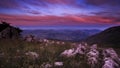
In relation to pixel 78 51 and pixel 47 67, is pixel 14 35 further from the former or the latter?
pixel 47 67

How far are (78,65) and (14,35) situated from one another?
15.1 metres

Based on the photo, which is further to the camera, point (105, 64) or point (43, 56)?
point (43, 56)

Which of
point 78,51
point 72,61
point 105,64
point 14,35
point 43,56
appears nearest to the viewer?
point 105,64

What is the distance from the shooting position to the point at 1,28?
2736 centimetres

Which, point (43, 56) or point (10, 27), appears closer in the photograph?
point (43, 56)

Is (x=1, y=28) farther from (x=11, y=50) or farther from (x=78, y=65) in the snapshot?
(x=78, y=65)

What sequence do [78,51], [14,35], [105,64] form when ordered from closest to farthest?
[105,64] < [78,51] < [14,35]

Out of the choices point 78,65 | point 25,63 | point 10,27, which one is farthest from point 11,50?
point 10,27

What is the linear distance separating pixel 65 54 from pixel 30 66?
→ 3.59 m

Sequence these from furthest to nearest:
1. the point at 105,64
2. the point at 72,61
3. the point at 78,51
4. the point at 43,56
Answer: the point at 78,51
the point at 43,56
the point at 72,61
the point at 105,64

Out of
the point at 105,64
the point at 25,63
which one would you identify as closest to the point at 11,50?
the point at 25,63

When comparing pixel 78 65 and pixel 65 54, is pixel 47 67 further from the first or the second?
pixel 65 54

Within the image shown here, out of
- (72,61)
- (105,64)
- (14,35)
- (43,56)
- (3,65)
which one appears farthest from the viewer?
(14,35)

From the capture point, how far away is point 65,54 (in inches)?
562
